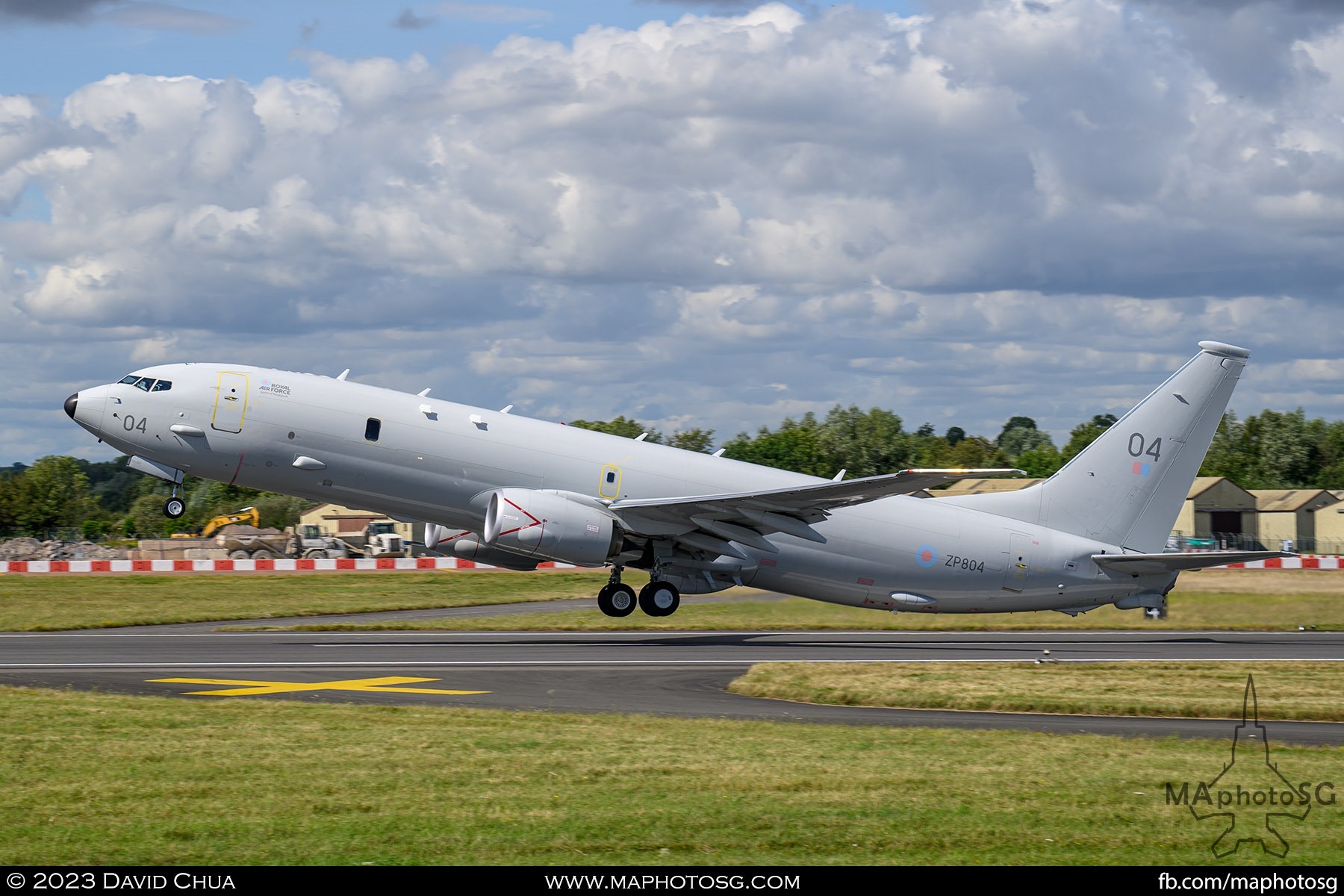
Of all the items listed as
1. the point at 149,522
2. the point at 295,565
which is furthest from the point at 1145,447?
the point at 149,522

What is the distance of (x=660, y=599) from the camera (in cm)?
3006

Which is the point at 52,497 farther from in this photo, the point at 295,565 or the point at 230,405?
the point at 230,405

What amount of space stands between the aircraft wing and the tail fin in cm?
522

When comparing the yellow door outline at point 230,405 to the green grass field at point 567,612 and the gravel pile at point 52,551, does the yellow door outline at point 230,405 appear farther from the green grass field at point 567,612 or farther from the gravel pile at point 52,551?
the gravel pile at point 52,551

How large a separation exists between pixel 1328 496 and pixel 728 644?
8788cm

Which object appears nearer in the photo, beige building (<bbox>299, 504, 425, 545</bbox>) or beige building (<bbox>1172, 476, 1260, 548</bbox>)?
beige building (<bbox>1172, 476, 1260, 548</bbox>)

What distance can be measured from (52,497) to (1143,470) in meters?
118

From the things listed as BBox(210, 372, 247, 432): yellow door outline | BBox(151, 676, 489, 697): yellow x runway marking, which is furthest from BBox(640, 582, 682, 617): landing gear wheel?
BBox(210, 372, 247, 432): yellow door outline

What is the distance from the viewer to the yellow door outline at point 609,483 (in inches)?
1152

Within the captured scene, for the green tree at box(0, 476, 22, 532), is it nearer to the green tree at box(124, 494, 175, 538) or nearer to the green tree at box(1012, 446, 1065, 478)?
the green tree at box(124, 494, 175, 538)

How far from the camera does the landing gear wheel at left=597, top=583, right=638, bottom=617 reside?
30031 mm

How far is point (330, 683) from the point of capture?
20.5 metres

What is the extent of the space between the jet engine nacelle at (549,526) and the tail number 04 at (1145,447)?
43.0ft
